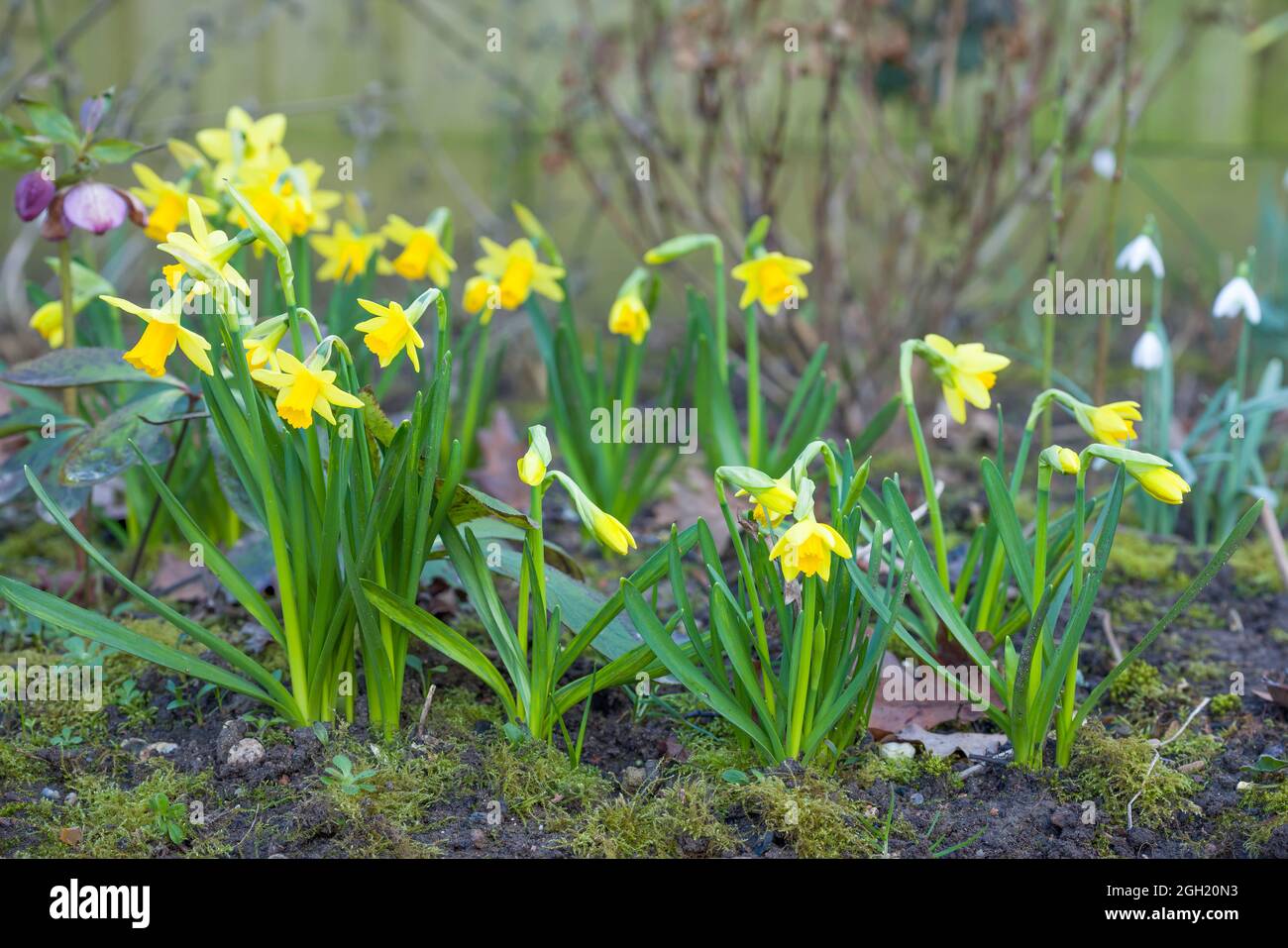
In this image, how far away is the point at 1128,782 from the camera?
1.58 metres

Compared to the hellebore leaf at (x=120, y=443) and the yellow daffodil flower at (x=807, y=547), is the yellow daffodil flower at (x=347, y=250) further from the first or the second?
the yellow daffodil flower at (x=807, y=547)

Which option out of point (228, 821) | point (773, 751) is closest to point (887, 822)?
point (773, 751)

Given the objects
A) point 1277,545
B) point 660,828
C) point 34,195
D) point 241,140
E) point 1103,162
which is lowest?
point 660,828

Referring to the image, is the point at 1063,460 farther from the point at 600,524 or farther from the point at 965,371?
the point at 600,524

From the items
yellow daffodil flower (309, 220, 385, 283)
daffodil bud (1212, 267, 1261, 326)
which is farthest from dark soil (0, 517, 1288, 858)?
yellow daffodil flower (309, 220, 385, 283)

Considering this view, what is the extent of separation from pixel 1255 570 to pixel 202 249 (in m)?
1.99

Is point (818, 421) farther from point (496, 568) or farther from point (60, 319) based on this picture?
point (60, 319)

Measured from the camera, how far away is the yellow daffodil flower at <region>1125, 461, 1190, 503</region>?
1.43 m

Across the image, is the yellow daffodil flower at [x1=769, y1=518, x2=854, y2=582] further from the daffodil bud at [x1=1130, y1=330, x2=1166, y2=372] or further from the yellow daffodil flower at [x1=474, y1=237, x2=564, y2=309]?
the daffodil bud at [x1=1130, y1=330, x2=1166, y2=372]

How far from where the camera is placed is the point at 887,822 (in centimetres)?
149

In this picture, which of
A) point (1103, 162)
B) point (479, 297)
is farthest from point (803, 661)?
point (1103, 162)

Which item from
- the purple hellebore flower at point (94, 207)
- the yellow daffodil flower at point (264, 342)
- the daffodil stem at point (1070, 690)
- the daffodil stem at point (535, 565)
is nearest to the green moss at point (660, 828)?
the daffodil stem at point (535, 565)
